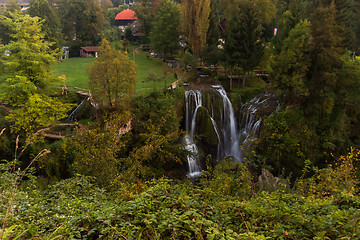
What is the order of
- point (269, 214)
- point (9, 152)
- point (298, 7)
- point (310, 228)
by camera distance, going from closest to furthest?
1. point (310, 228)
2. point (269, 214)
3. point (9, 152)
4. point (298, 7)

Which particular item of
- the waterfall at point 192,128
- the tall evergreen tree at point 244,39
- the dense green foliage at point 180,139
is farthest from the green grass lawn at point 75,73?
the tall evergreen tree at point 244,39

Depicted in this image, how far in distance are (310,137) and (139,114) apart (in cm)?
1390

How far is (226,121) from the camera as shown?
865 inches

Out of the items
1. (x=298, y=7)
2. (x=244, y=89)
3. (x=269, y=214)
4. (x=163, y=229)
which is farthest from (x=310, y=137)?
(x=163, y=229)

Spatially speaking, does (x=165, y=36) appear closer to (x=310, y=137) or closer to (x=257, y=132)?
(x=257, y=132)

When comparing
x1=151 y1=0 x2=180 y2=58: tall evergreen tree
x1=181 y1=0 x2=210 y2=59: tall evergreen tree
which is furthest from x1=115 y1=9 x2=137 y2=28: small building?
x1=181 y1=0 x2=210 y2=59: tall evergreen tree

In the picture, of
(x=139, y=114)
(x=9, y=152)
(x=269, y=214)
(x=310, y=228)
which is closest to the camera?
(x=310, y=228)

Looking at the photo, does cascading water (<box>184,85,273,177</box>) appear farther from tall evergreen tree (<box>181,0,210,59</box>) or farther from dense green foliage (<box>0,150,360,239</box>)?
dense green foliage (<box>0,150,360,239</box>)

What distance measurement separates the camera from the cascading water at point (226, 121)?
20.8m

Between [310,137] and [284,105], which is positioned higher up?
[284,105]

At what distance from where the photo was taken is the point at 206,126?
2066cm

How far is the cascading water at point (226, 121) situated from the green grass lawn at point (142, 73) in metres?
3.89

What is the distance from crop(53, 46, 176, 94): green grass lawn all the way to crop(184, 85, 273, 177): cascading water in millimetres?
Result: 3895

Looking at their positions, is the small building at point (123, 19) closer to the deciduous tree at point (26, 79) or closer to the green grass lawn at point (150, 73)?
the green grass lawn at point (150, 73)
